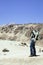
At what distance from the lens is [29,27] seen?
2763 inches

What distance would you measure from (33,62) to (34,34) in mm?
3701

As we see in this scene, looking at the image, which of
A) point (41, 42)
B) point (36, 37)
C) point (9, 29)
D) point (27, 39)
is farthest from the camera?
point (9, 29)

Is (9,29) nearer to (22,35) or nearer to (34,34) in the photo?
(22,35)

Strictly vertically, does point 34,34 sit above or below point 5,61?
Result: above

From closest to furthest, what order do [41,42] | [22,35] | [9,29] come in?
[41,42]
[22,35]
[9,29]

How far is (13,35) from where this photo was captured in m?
70.8

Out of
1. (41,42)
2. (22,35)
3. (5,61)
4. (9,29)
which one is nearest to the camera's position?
(5,61)

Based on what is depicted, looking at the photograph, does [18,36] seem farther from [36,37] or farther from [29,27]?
[36,37]

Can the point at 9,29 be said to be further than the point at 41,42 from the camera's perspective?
Yes

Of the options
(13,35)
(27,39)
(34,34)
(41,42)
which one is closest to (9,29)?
(13,35)

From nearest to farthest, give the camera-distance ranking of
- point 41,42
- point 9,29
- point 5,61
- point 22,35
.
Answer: point 5,61 → point 41,42 → point 22,35 → point 9,29

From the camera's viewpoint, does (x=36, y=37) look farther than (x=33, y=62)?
Yes

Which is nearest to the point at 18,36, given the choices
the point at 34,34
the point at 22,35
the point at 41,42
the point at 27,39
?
the point at 22,35

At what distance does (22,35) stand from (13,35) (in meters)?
3.72
